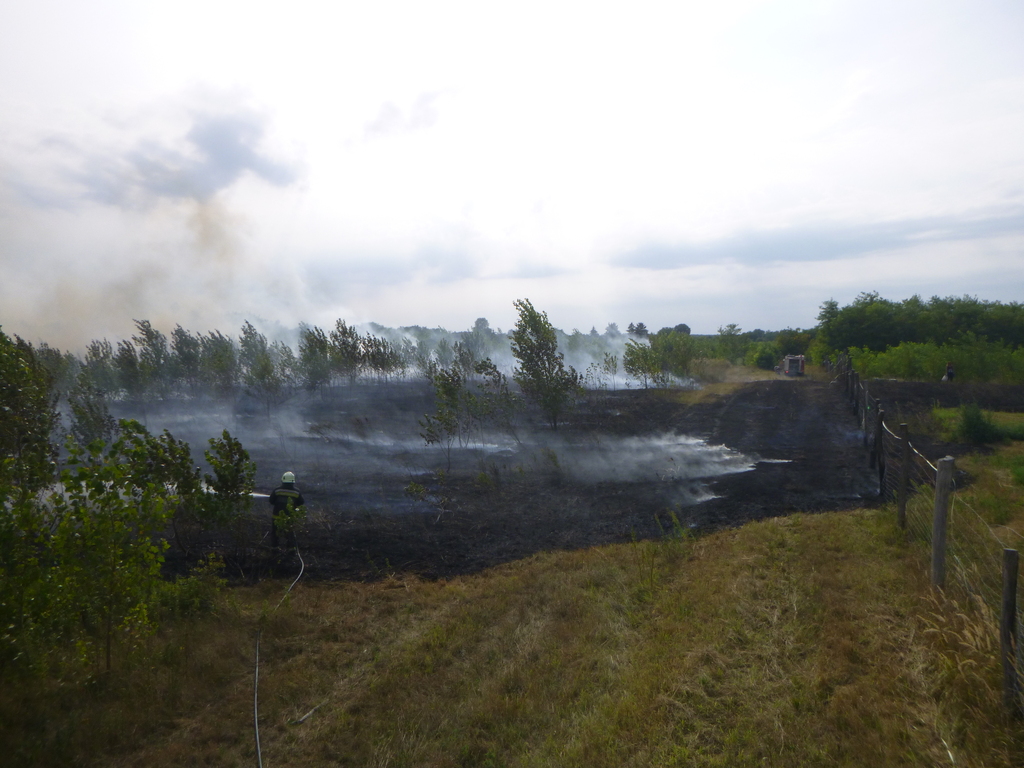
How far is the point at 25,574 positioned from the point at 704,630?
6.27 m

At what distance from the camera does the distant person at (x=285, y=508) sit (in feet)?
30.6

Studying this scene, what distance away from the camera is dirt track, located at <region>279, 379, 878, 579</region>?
10219 mm

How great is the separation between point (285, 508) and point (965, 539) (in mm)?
9214

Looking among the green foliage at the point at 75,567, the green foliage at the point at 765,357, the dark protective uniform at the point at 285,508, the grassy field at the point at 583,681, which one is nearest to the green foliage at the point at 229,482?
the dark protective uniform at the point at 285,508

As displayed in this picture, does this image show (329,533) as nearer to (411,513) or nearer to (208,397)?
(411,513)

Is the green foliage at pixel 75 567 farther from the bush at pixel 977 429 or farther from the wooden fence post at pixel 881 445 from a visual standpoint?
the bush at pixel 977 429

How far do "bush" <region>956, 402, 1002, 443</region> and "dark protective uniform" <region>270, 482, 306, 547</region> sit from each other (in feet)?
55.9

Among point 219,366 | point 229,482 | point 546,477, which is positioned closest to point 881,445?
point 546,477

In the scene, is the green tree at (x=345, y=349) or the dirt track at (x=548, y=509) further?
the green tree at (x=345, y=349)

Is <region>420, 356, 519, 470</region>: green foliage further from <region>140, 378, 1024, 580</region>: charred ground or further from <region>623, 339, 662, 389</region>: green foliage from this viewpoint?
<region>623, 339, 662, 389</region>: green foliage

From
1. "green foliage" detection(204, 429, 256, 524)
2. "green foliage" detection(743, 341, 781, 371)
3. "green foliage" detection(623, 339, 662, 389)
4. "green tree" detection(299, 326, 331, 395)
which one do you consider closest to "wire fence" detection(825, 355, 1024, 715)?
"green foliage" detection(204, 429, 256, 524)

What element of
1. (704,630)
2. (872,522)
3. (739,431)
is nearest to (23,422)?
(704,630)

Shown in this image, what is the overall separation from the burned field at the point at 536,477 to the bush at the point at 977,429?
260 cm

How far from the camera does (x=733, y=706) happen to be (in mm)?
4844
